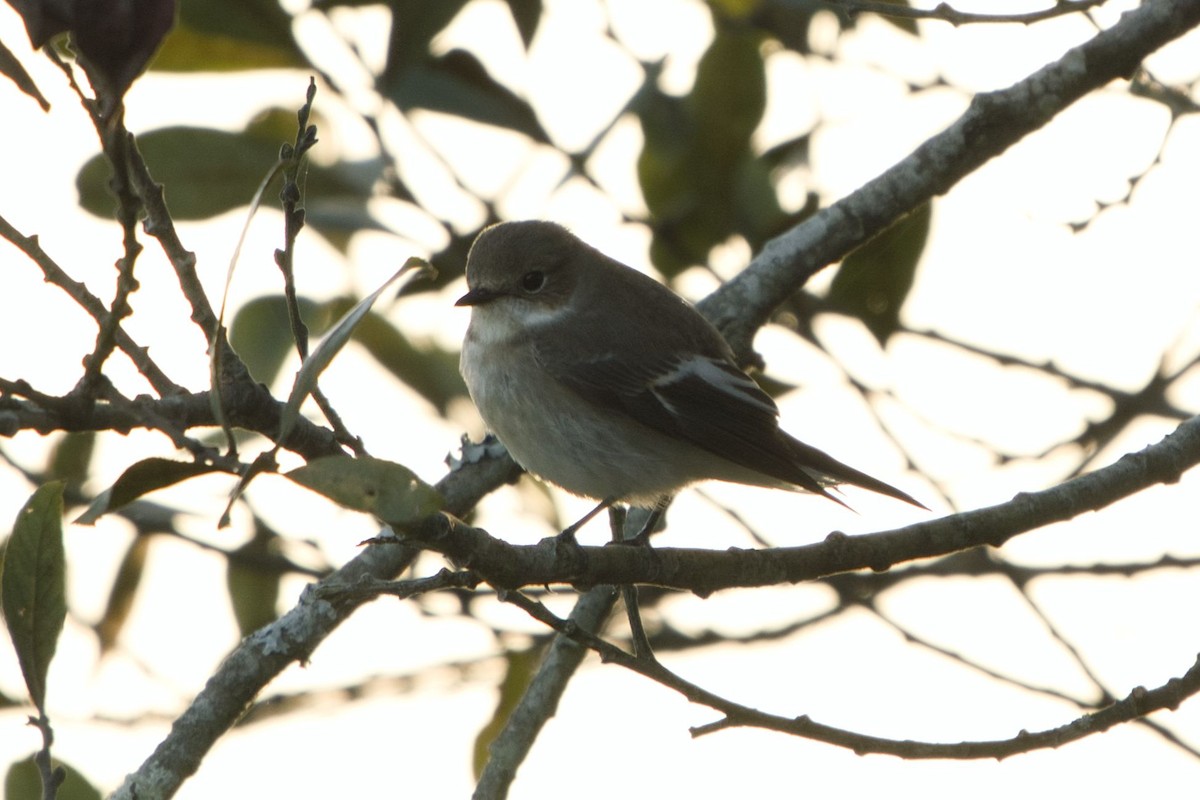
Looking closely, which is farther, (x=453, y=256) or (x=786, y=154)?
(x=786, y=154)

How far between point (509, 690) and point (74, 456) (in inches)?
62.8

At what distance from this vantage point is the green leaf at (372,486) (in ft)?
6.40

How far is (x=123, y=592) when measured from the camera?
4.78 m

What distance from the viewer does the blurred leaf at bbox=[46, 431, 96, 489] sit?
4.59 meters

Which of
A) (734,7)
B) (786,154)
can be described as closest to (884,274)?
(786,154)

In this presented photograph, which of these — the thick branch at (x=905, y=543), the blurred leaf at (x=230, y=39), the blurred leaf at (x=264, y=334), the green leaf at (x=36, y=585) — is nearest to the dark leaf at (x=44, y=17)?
Answer: the green leaf at (x=36, y=585)

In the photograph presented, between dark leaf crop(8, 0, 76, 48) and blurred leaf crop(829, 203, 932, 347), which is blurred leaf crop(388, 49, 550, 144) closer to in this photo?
blurred leaf crop(829, 203, 932, 347)

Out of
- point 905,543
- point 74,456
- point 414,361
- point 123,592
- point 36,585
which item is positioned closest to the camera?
point 36,585

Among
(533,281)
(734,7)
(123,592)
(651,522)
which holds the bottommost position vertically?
(123,592)

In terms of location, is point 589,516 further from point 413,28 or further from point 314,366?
point 314,366

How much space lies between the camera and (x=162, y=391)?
215 centimetres

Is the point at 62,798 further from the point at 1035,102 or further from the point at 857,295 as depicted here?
the point at 1035,102

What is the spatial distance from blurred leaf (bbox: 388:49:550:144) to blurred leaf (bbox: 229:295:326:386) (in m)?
0.71

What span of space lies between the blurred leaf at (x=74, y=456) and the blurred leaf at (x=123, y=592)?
0.29 meters
